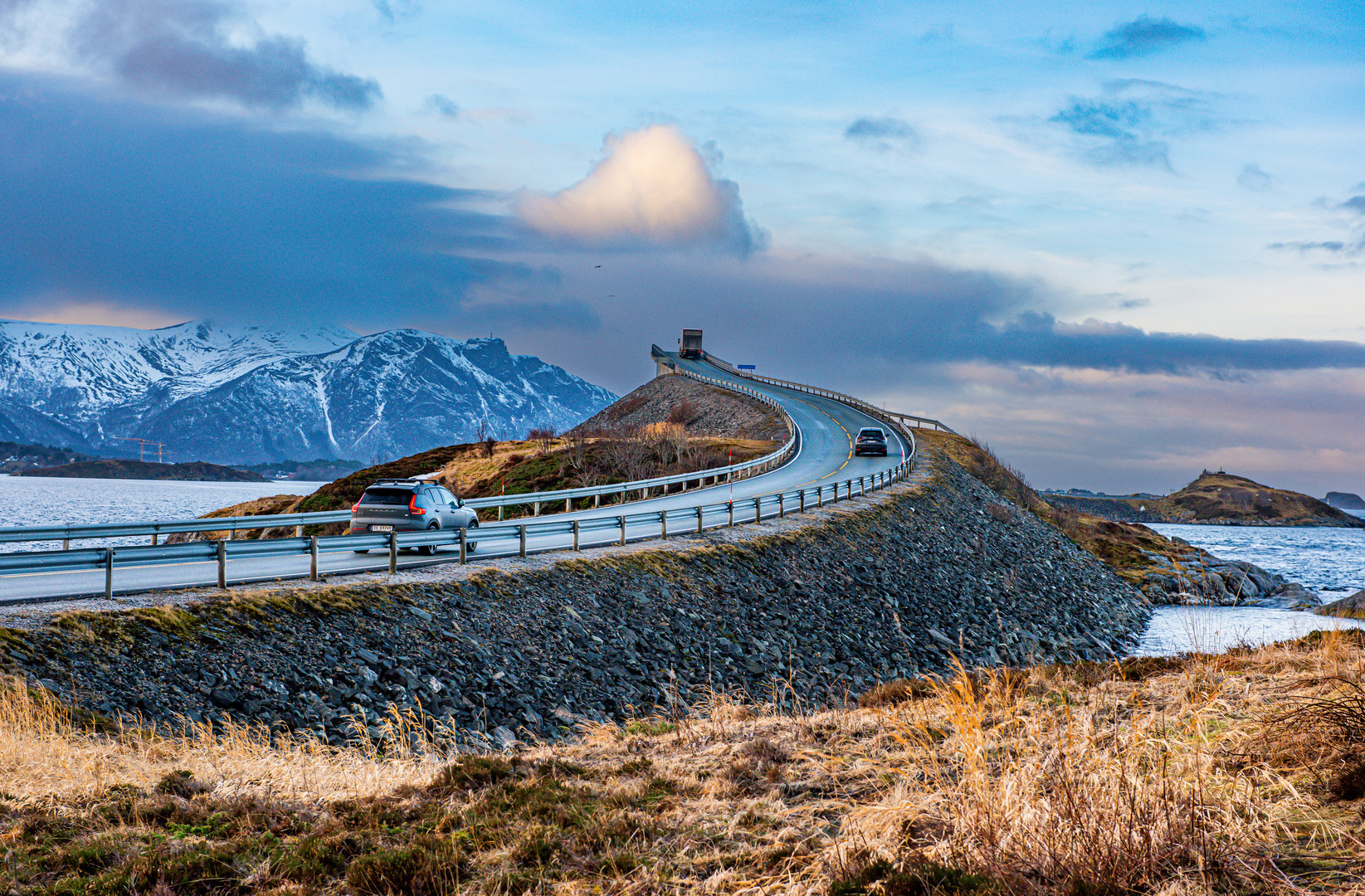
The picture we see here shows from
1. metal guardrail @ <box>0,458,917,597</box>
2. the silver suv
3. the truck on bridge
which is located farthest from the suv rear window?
the truck on bridge

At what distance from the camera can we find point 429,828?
595 centimetres

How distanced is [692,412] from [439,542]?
5867cm

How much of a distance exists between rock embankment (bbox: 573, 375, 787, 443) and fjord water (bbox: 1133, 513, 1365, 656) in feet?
96.6

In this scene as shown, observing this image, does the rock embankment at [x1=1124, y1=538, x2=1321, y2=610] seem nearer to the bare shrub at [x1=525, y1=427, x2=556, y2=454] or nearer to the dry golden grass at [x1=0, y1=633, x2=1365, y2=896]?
the dry golden grass at [x1=0, y1=633, x2=1365, y2=896]

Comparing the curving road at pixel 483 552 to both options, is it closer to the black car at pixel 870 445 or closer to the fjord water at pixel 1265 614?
the black car at pixel 870 445

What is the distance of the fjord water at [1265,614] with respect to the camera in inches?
650

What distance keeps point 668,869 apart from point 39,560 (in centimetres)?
1191

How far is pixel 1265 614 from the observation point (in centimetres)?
3350

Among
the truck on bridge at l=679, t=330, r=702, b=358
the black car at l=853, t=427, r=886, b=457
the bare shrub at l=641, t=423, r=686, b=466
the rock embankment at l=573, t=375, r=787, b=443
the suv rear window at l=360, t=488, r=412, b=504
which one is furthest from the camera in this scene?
the truck on bridge at l=679, t=330, r=702, b=358

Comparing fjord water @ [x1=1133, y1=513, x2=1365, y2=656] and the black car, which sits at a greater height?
the black car

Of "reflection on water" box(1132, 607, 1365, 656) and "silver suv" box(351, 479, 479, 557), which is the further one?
"reflection on water" box(1132, 607, 1365, 656)

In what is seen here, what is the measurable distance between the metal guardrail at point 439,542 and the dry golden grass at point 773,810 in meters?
4.50

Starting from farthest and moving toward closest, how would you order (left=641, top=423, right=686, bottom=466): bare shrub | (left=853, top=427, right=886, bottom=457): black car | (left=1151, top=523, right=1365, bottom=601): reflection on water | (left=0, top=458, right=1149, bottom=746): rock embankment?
(left=641, top=423, right=686, bottom=466): bare shrub < (left=853, top=427, right=886, bottom=457): black car < (left=1151, top=523, right=1365, bottom=601): reflection on water < (left=0, top=458, right=1149, bottom=746): rock embankment

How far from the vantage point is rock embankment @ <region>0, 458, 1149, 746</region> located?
1132cm
